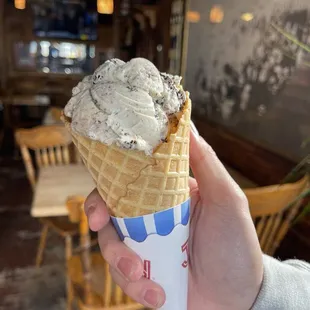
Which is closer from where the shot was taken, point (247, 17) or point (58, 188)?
point (58, 188)

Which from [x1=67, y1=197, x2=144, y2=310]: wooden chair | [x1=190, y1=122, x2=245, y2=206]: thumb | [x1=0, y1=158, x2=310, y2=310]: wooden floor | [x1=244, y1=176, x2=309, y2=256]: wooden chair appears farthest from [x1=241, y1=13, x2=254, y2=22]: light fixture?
[x1=190, y1=122, x2=245, y2=206]: thumb

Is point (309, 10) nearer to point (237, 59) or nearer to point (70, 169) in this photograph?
point (237, 59)

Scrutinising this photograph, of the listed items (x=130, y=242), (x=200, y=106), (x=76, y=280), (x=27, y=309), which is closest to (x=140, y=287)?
→ (x=130, y=242)

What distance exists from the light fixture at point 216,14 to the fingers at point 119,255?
109 inches

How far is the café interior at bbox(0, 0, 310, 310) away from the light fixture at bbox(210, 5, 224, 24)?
0.02 metres

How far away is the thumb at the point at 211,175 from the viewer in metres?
1.00

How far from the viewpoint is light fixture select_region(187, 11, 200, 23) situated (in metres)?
3.97

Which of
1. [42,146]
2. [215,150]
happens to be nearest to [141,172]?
[42,146]

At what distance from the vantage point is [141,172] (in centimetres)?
83

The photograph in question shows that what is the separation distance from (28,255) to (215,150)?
5.65 ft

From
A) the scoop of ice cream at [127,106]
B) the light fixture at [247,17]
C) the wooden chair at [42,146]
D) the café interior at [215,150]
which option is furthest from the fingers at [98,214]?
the light fixture at [247,17]

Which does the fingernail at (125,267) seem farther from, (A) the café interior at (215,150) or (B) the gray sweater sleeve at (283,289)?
(A) the café interior at (215,150)

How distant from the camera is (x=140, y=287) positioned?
909mm

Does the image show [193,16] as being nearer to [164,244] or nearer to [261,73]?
[261,73]
